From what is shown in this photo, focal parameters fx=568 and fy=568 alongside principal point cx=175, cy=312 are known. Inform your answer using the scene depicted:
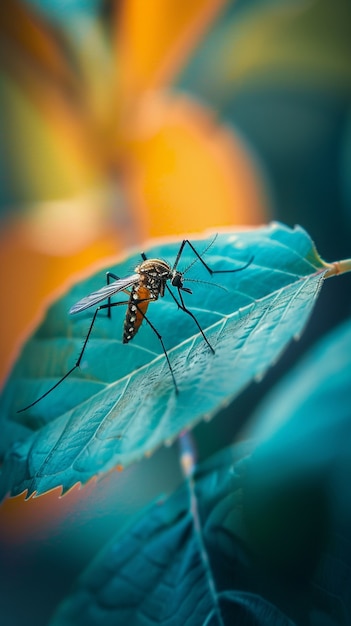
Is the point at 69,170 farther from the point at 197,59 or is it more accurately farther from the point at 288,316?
the point at 288,316

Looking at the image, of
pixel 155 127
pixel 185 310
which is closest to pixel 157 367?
pixel 185 310

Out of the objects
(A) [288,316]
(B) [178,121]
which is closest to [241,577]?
→ (A) [288,316]

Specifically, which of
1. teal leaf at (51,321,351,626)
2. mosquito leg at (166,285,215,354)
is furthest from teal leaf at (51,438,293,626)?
mosquito leg at (166,285,215,354)

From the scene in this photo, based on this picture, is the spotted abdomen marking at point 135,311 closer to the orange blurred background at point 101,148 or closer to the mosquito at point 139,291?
the mosquito at point 139,291

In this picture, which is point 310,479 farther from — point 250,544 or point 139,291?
point 139,291

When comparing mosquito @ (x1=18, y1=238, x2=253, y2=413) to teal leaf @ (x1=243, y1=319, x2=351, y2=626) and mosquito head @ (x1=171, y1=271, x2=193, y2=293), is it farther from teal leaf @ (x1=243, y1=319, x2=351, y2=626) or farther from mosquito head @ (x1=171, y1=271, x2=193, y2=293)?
teal leaf @ (x1=243, y1=319, x2=351, y2=626)

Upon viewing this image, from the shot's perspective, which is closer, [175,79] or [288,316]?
[288,316]
